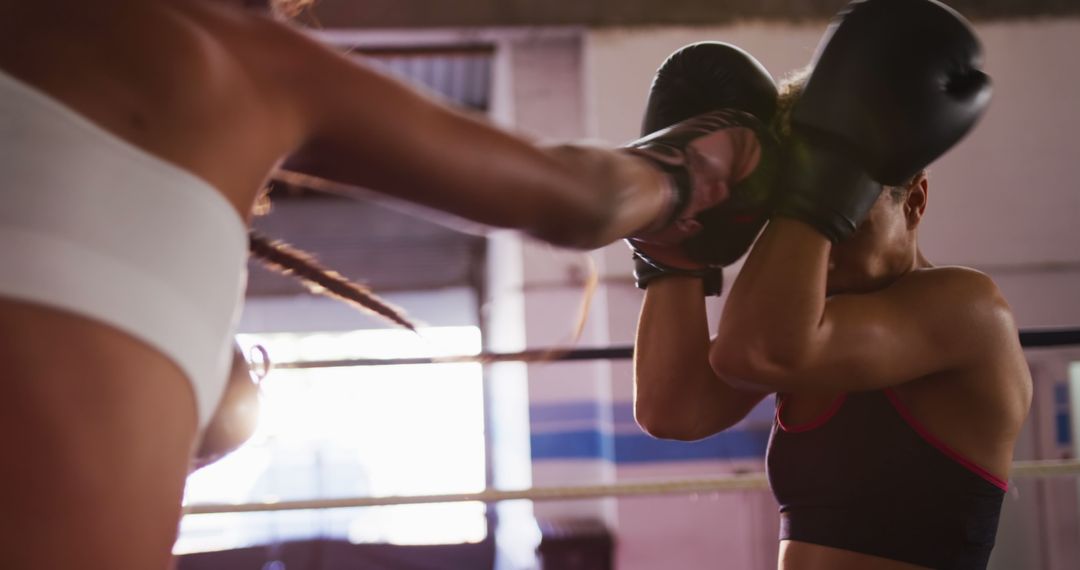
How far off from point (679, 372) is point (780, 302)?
35 cm

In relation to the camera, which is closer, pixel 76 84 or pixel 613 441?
pixel 76 84

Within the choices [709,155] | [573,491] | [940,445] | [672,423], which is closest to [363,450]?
[573,491]

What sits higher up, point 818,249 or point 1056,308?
point 1056,308

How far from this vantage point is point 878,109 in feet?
3.40

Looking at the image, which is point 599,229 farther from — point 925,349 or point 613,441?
point 613,441

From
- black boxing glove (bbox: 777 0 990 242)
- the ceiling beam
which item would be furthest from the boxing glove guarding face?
the ceiling beam

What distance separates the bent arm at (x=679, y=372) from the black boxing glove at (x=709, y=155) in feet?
0.13

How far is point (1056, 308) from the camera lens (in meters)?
5.13

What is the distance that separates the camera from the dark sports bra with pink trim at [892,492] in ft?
3.71

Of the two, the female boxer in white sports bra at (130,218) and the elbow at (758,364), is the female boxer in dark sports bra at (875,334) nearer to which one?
the elbow at (758,364)

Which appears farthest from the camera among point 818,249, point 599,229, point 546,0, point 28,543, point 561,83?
point 561,83

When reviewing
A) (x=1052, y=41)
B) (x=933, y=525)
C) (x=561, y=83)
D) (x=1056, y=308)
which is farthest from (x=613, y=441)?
(x=933, y=525)

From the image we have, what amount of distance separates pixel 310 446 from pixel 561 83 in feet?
→ 16.8

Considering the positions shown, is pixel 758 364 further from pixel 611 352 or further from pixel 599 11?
pixel 599 11
